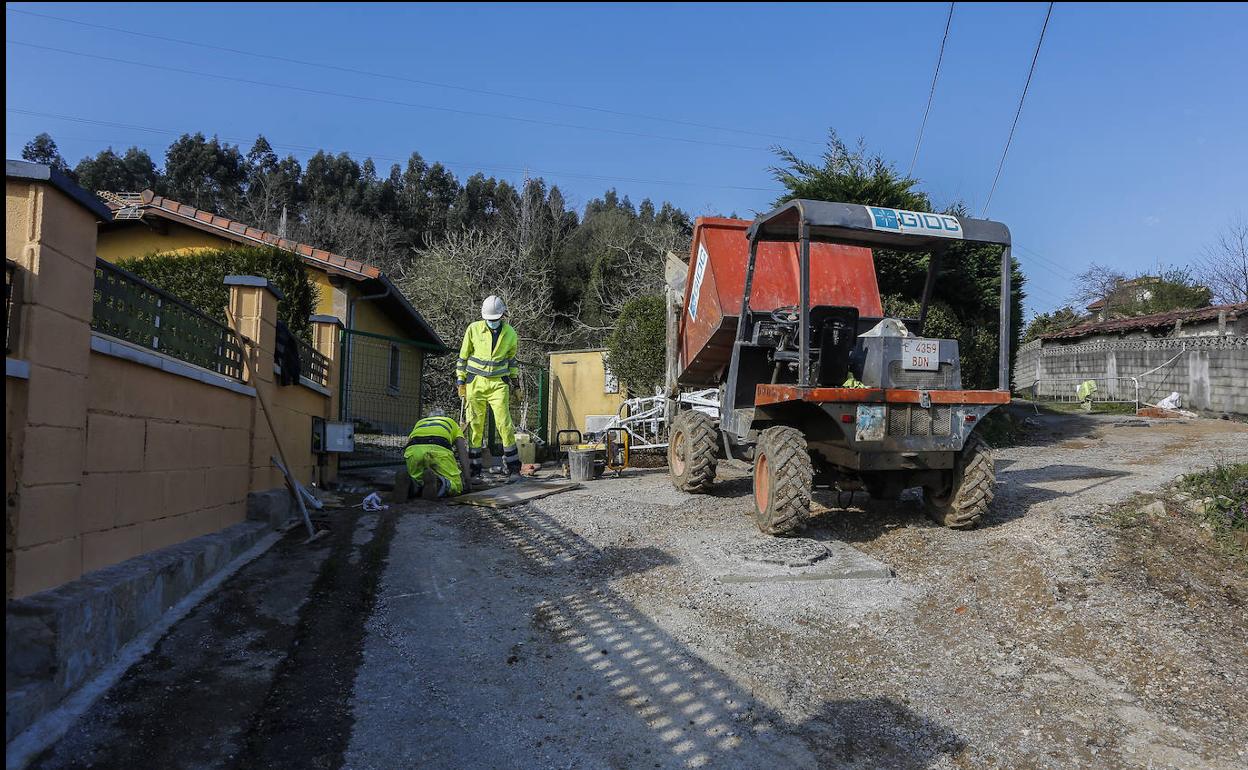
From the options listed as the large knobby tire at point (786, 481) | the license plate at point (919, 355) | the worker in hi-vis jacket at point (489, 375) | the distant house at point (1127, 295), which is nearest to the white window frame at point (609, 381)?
the worker in hi-vis jacket at point (489, 375)

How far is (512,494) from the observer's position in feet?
26.6

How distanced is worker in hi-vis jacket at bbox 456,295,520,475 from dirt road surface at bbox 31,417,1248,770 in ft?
11.5

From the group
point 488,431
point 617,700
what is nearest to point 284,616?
point 617,700

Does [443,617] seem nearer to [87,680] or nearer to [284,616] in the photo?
[284,616]

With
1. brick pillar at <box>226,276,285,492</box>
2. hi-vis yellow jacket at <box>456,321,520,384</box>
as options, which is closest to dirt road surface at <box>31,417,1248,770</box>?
brick pillar at <box>226,276,285,492</box>

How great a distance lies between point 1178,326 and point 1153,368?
2.07 m

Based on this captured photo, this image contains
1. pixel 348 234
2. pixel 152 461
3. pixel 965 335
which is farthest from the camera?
pixel 348 234

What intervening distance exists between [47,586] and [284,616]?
1311 mm

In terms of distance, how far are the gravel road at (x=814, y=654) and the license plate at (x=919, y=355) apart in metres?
1.31

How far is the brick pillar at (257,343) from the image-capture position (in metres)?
6.13

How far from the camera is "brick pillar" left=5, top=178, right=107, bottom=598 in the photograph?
292 cm

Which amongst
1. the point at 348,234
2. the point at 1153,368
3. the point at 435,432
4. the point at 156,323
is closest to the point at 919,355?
the point at 435,432

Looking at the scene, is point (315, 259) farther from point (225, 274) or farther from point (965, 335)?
point (965, 335)

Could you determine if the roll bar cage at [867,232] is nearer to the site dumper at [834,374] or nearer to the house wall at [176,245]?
the site dumper at [834,374]
